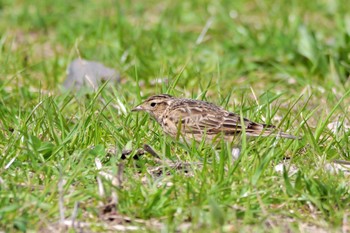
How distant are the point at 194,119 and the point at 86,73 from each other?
232 cm

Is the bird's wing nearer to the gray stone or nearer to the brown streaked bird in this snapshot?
the brown streaked bird

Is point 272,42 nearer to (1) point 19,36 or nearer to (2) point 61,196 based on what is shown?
(1) point 19,36

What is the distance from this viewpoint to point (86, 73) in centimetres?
896

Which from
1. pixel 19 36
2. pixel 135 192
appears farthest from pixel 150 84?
pixel 135 192

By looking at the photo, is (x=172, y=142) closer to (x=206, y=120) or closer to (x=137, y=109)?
(x=206, y=120)

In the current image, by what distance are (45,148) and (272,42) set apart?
15.4 ft

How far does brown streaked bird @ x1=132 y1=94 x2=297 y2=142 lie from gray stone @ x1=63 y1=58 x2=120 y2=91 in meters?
1.65

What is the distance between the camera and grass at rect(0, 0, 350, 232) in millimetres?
5352

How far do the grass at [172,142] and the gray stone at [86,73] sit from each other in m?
0.20

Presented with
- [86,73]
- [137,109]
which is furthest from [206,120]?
[86,73]

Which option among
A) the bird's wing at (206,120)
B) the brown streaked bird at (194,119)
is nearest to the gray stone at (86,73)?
the brown streaked bird at (194,119)

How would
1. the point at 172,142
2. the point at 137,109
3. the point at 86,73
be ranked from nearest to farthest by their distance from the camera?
the point at 172,142
the point at 137,109
the point at 86,73

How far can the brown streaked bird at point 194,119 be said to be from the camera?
21.7ft

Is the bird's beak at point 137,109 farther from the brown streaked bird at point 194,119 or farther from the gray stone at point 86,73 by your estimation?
the gray stone at point 86,73
